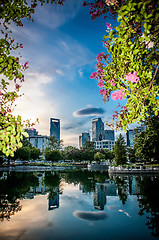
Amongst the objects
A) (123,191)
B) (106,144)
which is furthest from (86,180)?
(106,144)

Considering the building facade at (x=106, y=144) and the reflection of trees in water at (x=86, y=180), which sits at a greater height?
the building facade at (x=106, y=144)

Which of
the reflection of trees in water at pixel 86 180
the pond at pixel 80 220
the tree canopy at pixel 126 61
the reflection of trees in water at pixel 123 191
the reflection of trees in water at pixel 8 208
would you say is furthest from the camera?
the reflection of trees in water at pixel 86 180

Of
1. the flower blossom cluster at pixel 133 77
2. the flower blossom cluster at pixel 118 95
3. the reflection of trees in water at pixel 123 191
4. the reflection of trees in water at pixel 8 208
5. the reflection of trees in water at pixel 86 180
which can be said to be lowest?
the reflection of trees in water at pixel 86 180

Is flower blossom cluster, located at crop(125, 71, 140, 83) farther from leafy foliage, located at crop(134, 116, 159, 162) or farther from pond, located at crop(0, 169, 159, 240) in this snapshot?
leafy foliage, located at crop(134, 116, 159, 162)

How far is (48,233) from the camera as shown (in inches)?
217

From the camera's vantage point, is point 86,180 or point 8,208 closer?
point 8,208

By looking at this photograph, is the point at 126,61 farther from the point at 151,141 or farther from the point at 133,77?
the point at 151,141

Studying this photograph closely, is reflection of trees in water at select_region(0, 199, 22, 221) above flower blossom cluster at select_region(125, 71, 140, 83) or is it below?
below

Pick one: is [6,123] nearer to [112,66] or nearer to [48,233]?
[112,66]

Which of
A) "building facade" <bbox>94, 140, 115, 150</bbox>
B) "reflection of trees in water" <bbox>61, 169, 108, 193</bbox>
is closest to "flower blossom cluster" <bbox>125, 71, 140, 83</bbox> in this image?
"reflection of trees in water" <bbox>61, 169, 108, 193</bbox>

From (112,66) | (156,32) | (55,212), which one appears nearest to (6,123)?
(112,66)

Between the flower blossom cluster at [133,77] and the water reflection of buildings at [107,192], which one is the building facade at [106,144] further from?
the flower blossom cluster at [133,77]

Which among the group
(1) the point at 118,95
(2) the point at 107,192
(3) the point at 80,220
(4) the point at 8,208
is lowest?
(2) the point at 107,192

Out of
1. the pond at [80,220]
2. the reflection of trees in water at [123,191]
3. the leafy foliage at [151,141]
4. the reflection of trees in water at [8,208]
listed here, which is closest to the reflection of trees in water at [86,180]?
the reflection of trees in water at [123,191]
